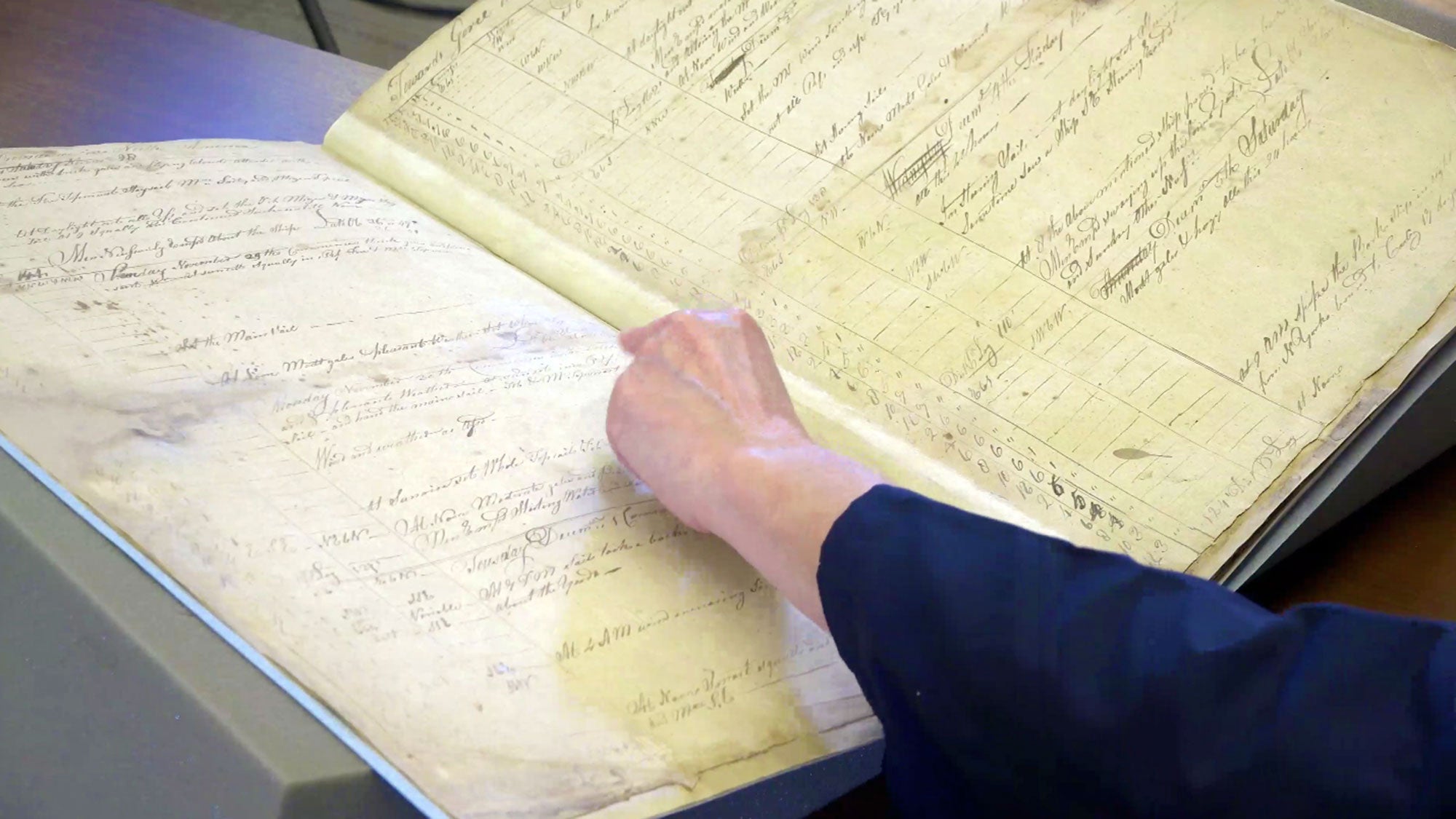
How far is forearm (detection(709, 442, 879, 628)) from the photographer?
0.52 m

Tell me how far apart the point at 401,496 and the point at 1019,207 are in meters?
0.40

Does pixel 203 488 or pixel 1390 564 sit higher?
pixel 1390 564

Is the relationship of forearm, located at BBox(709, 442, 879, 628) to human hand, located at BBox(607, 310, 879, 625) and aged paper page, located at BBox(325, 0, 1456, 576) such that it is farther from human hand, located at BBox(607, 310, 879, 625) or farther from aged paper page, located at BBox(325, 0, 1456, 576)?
aged paper page, located at BBox(325, 0, 1456, 576)

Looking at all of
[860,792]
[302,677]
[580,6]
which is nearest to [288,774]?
[302,677]

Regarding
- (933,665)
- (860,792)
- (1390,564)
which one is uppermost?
(1390,564)

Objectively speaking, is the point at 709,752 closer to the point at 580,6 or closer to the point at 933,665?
the point at 933,665

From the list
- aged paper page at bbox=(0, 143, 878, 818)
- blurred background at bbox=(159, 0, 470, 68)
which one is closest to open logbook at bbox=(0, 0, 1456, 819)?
aged paper page at bbox=(0, 143, 878, 818)

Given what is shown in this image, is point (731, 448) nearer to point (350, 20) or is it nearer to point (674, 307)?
point (674, 307)

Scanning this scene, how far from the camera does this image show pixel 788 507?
1.74 feet

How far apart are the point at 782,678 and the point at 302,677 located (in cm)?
21

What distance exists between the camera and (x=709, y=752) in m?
0.50

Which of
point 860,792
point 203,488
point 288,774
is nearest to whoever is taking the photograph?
point 288,774

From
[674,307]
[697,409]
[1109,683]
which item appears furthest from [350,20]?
[1109,683]

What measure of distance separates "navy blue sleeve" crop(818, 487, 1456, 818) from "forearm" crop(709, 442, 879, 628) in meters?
0.03
